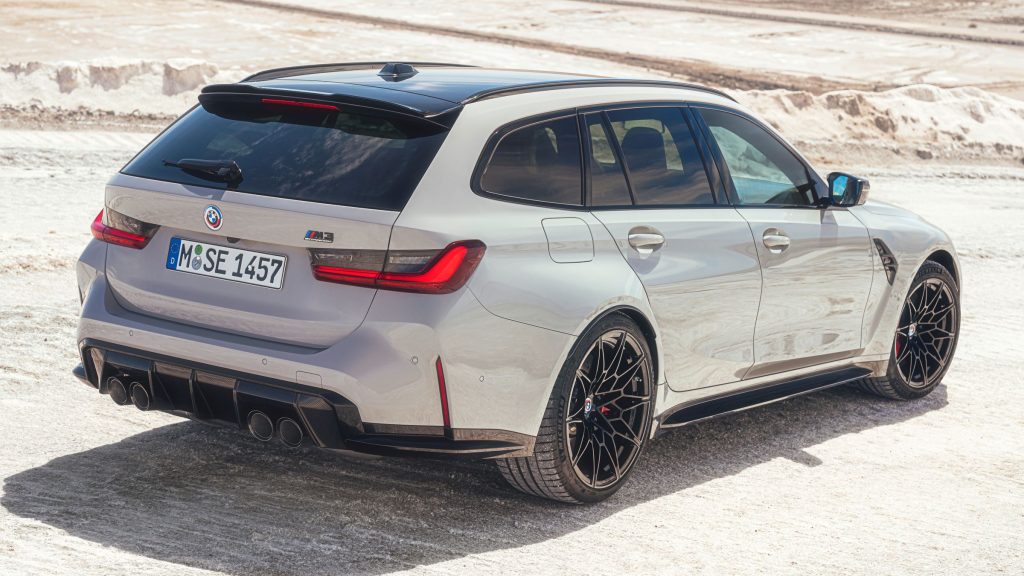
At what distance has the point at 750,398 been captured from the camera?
6.03 meters

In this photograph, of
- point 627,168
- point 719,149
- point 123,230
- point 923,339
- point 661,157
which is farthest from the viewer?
point 923,339

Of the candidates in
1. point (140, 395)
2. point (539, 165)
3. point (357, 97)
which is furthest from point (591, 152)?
point (140, 395)

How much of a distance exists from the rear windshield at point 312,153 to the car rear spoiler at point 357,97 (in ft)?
0.11

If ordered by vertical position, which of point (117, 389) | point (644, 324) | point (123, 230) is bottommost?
point (117, 389)

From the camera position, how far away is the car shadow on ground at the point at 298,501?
4.70 m

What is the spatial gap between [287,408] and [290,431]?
11cm

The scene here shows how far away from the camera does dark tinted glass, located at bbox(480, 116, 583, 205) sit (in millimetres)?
4961

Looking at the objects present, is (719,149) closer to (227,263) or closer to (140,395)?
(227,263)

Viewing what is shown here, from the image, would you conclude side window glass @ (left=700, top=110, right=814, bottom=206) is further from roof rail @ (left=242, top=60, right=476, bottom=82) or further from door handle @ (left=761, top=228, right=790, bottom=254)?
roof rail @ (left=242, top=60, right=476, bottom=82)

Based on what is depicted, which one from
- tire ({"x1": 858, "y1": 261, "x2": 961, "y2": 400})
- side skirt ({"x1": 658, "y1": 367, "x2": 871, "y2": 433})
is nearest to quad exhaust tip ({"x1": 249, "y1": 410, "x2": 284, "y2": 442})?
side skirt ({"x1": 658, "y1": 367, "x2": 871, "y2": 433})

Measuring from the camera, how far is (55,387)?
21.9 ft

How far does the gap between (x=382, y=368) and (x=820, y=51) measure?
33250 mm

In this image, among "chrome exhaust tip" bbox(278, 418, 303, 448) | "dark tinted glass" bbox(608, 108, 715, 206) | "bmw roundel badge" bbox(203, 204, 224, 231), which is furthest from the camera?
"dark tinted glass" bbox(608, 108, 715, 206)

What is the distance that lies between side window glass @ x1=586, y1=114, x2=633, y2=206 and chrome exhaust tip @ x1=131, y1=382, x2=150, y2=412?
1.81 meters
